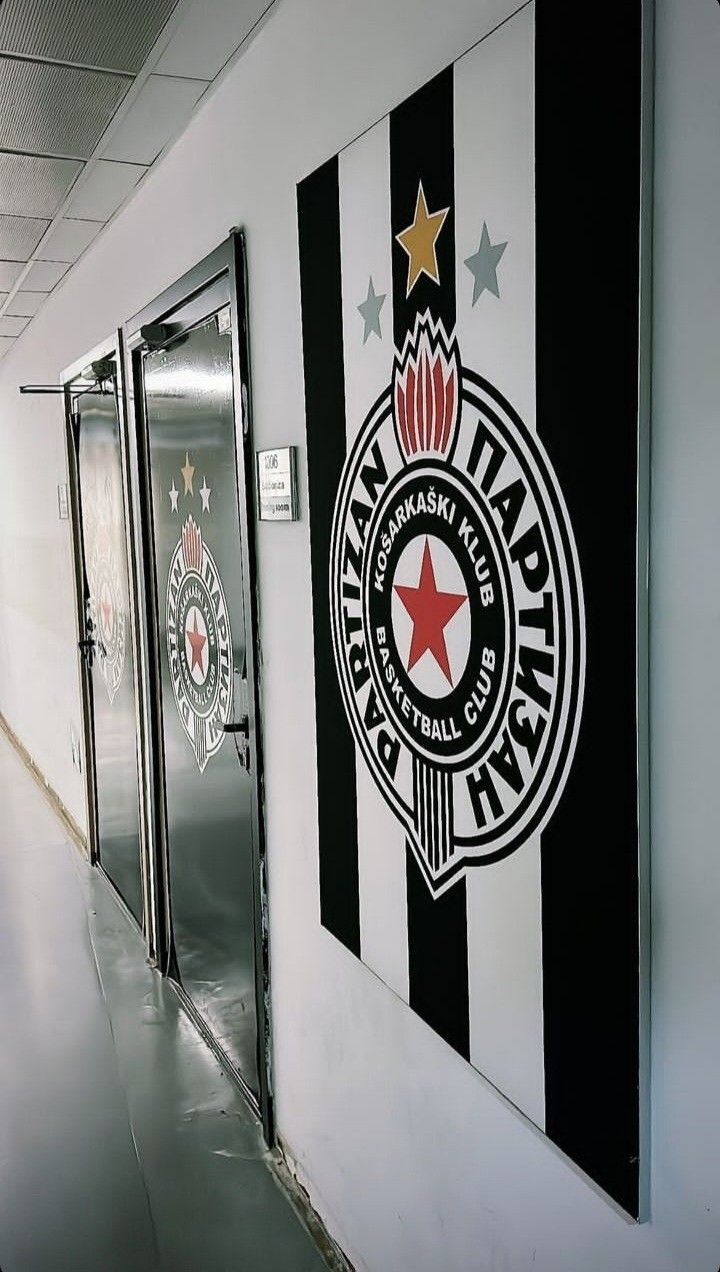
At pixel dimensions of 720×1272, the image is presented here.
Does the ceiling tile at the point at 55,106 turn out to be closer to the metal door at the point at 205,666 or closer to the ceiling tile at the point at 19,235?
the metal door at the point at 205,666

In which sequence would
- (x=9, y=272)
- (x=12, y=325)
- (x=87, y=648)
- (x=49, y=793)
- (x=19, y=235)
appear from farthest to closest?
(x=49, y=793) < (x=12, y=325) < (x=87, y=648) < (x=9, y=272) < (x=19, y=235)

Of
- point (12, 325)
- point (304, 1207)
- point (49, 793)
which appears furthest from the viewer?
point (49, 793)

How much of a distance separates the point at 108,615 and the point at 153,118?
2.01 metres

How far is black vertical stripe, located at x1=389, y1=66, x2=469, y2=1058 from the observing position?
139cm

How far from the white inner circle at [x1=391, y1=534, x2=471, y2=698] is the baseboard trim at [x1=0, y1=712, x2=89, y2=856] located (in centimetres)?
357

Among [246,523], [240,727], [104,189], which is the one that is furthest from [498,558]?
[104,189]

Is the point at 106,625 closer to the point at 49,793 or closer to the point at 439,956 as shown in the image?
Result: the point at 49,793

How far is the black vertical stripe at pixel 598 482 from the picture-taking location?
108 cm

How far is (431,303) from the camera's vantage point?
1.45 m

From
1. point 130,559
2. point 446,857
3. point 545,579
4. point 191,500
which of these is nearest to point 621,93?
point 545,579

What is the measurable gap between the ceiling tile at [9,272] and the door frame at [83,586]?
1.42ft

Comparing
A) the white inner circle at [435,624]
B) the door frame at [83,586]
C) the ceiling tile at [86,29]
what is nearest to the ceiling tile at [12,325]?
the door frame at [83,586]

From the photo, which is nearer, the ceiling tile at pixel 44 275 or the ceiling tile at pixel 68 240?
the ceiling tile at pixel 68 240

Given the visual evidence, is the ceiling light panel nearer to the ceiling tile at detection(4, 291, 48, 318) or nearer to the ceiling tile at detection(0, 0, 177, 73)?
the ceiling tile at detection(4, 291, 48, 318)
